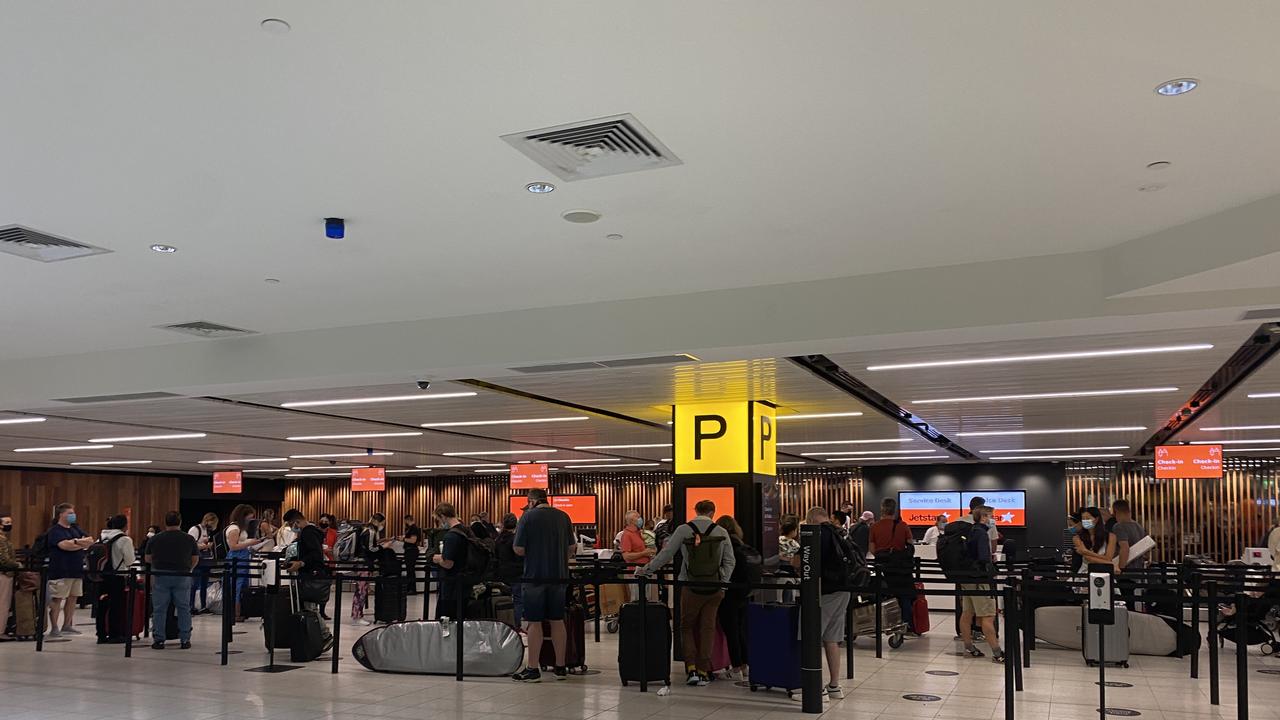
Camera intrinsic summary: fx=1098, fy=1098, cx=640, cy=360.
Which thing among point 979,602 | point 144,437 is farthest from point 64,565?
point 979,602

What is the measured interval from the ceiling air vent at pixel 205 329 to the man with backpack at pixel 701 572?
4.06 metres

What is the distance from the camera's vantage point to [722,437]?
13.1 meters

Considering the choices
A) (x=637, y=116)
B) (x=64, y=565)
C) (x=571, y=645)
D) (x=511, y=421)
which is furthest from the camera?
(x=511, y=421)

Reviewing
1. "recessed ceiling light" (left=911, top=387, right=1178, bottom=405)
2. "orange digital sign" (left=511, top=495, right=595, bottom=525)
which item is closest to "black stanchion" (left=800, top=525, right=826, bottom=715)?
"recessed ceiling light" (left=911, top=387, right=1178, bottom=405)

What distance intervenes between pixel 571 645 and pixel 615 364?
2820 millimetres

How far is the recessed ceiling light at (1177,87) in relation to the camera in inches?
157

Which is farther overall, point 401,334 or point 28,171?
point 401,334

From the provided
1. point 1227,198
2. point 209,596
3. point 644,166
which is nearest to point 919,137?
point 644,166

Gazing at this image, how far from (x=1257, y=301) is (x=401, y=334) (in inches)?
241

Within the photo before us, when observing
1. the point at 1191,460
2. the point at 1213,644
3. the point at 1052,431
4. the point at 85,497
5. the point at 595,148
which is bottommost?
the point at 1213,644

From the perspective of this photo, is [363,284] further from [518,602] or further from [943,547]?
[943,547]

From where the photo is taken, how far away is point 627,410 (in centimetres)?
1406

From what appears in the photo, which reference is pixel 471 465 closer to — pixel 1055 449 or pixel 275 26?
pixel 1055 449

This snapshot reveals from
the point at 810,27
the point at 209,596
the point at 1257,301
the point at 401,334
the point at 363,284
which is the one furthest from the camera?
the point at 209,596
